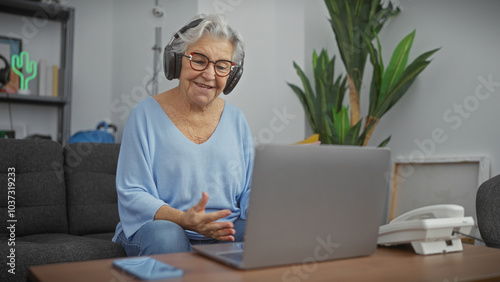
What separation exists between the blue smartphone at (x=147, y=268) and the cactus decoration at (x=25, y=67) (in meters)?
2.94

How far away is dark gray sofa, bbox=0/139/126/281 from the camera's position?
1.79 meters

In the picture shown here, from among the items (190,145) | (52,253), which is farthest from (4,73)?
(190,145)

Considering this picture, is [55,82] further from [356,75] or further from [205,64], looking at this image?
[205,64]

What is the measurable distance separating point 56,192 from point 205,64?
3.13 feet

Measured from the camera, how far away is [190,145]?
1.35 m

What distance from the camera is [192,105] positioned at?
1440 millimetres

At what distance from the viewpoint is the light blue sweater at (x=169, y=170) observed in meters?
1.25

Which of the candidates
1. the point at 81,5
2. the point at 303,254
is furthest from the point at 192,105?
the point at 81,5

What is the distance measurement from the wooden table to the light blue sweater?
0.35 m

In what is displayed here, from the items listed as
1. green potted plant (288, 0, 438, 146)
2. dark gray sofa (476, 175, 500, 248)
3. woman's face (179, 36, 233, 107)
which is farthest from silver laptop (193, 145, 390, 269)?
green potted plant (288, 0, 438, 146)

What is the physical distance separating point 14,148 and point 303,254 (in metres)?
1.45

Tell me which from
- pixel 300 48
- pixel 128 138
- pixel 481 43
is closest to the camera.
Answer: pixel 128 138

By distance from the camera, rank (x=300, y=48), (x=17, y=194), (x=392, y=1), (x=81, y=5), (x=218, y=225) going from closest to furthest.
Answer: (x=218, y=225) → (x=17, y=194) → (x=392, y=1) → (x=300, y=48) → (x=81, y=5)

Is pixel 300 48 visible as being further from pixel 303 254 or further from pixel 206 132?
pixel 303 254
